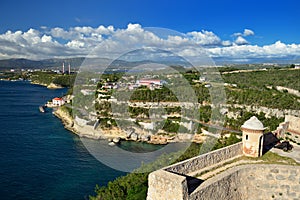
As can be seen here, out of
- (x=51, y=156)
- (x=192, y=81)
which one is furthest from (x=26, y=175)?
(x=192, y=81)

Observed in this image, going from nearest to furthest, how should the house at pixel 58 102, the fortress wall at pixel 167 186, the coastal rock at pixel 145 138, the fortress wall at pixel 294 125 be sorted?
the fortress wall at pixel 167 186, the fortress wall at pixel 294 125, the coastal rock at pixel 145 138, the house at pixel 58 102

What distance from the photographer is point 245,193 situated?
6.30 m

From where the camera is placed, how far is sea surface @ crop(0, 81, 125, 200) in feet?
47.0

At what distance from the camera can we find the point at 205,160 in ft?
20.6

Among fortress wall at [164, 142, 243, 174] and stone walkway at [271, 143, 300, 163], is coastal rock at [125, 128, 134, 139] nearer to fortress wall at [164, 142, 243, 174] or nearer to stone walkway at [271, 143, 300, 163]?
stone walkway at [271, 143, 300, 163]

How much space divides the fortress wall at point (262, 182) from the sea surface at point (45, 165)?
9.21 metres

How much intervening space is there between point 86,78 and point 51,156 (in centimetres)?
2531

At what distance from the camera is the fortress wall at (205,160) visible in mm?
5691

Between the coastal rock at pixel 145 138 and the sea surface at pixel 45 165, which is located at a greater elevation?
the coastal rock at pixel 145 138

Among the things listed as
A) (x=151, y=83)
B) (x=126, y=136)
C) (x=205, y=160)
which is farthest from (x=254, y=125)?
(x=151, y=83)

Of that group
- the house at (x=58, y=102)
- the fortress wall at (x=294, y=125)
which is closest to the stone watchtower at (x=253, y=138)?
the fortress wall at (x=294, y=125)

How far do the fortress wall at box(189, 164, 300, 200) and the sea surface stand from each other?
9208 mm

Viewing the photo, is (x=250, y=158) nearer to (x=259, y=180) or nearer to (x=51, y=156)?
(x=259, y=180)

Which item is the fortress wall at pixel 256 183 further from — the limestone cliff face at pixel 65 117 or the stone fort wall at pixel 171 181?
the limestone cliff face at pixel 65 117
